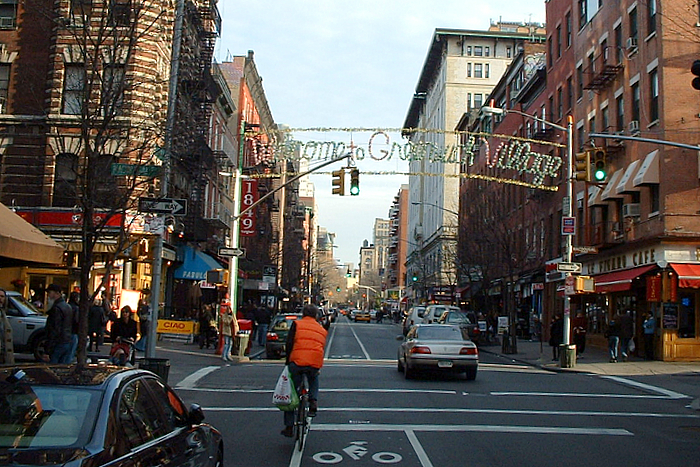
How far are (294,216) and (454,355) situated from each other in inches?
3140

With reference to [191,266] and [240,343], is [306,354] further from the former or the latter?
[191,266]

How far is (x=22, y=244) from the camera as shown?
513 inches

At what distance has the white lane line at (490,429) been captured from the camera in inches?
465

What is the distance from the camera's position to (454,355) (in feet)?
Result: 63.5

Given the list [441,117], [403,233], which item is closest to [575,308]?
[441,117]

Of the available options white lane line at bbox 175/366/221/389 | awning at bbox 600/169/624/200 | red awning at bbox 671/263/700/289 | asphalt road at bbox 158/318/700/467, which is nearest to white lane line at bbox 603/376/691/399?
asphalt road at bbox 158/318/700/467

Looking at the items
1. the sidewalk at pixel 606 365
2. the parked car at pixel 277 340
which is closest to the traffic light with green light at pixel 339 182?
the parked car at pixel 277 340

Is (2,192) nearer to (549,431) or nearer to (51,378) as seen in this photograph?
(549,431)

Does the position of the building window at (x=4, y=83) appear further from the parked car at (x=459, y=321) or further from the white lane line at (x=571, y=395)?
the white lane line at (x=571, y=395)

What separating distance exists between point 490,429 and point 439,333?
8209 mm

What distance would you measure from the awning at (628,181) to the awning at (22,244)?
22087 mm

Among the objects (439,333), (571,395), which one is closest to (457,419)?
(571,395)

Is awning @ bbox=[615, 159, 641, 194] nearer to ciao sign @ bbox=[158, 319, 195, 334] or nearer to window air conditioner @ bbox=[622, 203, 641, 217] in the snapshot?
window air conditioner @ bbox=[622, 203, 641, 217]

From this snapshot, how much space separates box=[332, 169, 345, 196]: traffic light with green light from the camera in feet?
82.0
